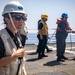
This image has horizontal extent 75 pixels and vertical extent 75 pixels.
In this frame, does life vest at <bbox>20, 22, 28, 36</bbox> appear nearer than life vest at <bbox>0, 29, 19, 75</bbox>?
No

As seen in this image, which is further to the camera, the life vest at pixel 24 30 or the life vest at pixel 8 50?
the life vest at pixel 24 30

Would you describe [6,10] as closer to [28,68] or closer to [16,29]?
[16,29]

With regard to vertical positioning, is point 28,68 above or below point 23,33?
below

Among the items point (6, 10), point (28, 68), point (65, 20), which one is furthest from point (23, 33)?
point (6, 10)

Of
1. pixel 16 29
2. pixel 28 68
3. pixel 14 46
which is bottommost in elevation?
pixel 28 68

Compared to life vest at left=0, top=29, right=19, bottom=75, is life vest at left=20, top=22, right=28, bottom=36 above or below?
below

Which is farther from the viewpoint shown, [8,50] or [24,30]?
[24,30]

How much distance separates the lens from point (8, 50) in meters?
2.55

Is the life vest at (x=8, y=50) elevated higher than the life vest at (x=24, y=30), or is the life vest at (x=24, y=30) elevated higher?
the life vest at (x=8, y=50)

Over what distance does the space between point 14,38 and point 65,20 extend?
21.3 feet

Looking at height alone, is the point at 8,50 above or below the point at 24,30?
above

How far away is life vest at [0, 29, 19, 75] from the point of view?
2.54 metres

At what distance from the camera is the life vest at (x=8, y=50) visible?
2.54 meters

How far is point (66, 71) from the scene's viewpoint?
23.9 feet
